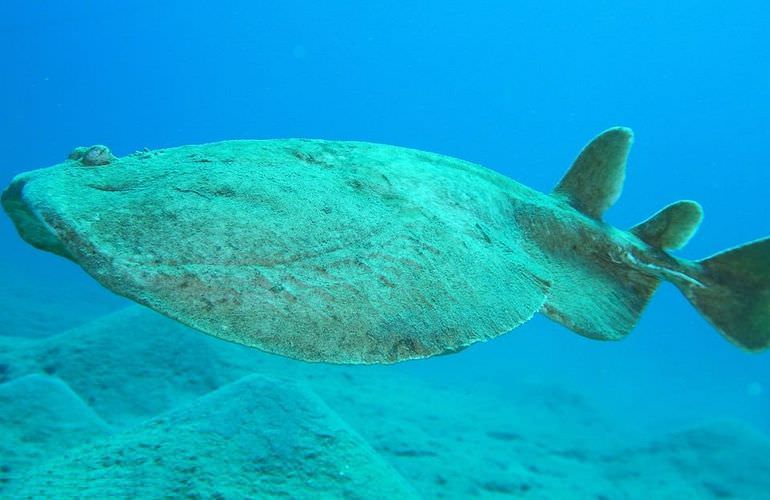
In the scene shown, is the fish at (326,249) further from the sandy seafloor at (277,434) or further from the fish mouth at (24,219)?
the sandy seafloor at (277,434)

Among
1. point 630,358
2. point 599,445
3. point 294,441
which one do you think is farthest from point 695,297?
point 630,358

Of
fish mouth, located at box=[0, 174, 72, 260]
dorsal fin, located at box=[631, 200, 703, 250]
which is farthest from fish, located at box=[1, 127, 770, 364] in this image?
dorsal fin, located at box=[631, 200, 703, 250]

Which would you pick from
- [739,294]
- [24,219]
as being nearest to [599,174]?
[739,294]

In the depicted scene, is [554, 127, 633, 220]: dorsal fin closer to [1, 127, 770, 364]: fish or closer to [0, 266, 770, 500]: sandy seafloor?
[1, 127, 770, 364]: fish

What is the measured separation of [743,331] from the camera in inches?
152

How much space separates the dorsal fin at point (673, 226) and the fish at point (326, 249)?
0.47 metres

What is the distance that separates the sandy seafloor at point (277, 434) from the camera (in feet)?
11.8

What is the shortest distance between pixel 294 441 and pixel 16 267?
96.7 feet

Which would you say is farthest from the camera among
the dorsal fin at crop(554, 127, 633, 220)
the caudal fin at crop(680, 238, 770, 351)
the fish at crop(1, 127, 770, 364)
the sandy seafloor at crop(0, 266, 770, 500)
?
the dorsal fin at crop(554, 127, 633, 220)

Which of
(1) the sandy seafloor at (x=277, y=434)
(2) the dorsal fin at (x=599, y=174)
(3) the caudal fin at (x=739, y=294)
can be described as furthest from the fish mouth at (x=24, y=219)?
(3) the caudal fin at (x=739, y=294)

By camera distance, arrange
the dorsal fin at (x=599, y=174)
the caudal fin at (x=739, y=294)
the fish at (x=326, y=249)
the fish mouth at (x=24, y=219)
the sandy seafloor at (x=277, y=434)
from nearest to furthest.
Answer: the fish at (x=326, y=249)
the fish mouth at (x=24, y=219)
the sandy seafloor at (x=277, y=434)
the caudal fin at (x=739, y=294)
the dorsal fin at (x=599, y=174)

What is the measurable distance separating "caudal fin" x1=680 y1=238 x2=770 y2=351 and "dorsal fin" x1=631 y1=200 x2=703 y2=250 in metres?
0.31

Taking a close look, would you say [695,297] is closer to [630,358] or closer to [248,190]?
[248,190]

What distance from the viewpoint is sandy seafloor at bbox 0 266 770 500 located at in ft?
11.8
